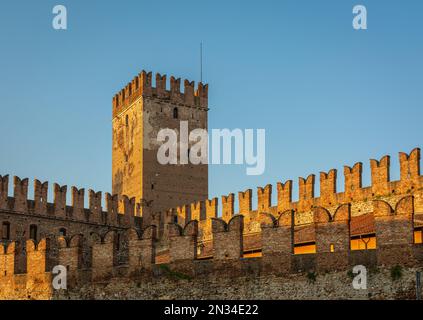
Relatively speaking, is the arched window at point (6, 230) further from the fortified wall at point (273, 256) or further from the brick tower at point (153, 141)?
the brick tower at point (153, 141)

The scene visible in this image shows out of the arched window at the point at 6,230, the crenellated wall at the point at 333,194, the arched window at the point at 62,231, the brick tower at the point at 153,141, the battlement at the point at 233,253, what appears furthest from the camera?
the brick tower at the point at 153,141

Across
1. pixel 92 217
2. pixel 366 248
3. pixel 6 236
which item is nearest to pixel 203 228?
pixel 92 217

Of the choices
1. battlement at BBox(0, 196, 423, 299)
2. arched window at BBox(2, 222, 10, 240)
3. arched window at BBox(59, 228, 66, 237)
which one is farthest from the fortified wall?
arched window at BBox(59, 228, 66, 237)

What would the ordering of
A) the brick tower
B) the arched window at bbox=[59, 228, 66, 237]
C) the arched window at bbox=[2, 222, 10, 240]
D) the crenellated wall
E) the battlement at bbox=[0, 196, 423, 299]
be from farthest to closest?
the brick tower < the arched window at bbox=[59, 228, 66, 237] < the arched window at bbox=[2, 222, 10, 240] < the crenellated wall < the battlement at bbox=[0, 196, 423, 299]

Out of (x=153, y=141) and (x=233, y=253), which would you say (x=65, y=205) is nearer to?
(x=153, y=141)

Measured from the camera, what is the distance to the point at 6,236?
38.1 m

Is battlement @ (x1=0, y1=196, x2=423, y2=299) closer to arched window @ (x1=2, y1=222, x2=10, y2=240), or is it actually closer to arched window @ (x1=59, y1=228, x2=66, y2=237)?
arched window @ (x1=2, y1=222, x2=10, y2=240)

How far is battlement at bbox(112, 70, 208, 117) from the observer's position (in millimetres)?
51625

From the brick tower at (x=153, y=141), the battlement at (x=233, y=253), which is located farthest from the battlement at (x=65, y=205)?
the battlement at (x=233, y=253)

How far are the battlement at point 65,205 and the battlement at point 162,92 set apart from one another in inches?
376

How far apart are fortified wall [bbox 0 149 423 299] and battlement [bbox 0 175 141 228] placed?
5.39 meters

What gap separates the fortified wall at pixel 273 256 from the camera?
77.9 ft

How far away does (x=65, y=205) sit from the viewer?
133 ft

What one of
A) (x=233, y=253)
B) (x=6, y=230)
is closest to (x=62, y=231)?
(x=6, y=230)
